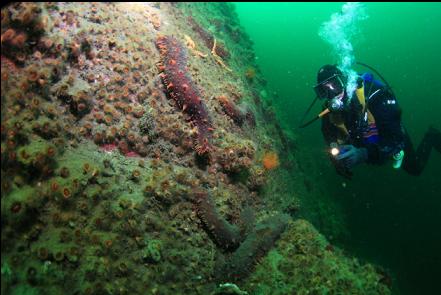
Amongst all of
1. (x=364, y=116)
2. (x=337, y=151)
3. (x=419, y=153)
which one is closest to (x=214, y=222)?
(x=337, y=151)

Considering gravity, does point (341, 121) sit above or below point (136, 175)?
above

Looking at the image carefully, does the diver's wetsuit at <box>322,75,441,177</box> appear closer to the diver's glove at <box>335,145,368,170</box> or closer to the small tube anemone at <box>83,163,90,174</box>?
the diver's glove at <box>335,145,368,170</box>

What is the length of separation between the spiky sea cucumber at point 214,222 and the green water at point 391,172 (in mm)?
8770

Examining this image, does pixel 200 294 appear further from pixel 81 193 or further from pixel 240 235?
pixel 81 193

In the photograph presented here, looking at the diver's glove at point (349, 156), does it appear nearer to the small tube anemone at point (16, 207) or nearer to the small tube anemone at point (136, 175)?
the small tube anemone at point (136, 175)

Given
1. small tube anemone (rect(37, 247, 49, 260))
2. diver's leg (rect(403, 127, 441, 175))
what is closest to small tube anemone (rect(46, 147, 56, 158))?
small tube anemone (rect(37, 247, 49, 260))

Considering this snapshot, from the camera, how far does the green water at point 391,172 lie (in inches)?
565

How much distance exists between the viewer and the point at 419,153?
9492mm

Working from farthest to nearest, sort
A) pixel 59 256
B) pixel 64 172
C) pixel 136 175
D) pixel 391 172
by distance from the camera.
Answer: pixel 391 172 → pixel 136 175 → pixel 64 172 → pixel 59 256

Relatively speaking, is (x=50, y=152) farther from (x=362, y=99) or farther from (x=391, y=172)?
(x=391, y=172)

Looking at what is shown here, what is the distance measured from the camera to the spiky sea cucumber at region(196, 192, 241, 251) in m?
4.63

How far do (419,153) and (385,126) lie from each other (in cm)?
391

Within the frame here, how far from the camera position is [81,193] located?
12.1ft

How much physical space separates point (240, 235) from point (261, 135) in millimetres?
3295
